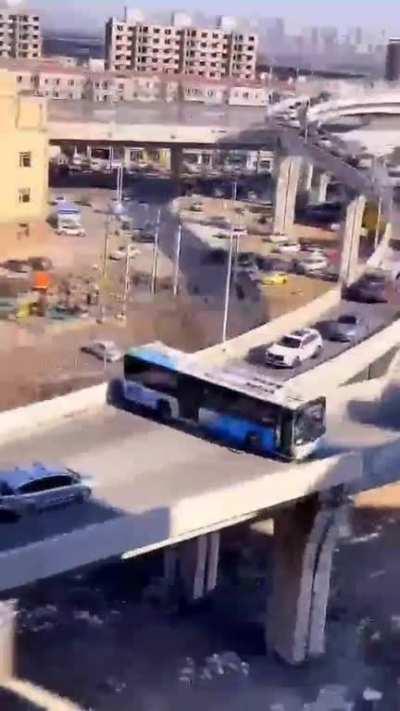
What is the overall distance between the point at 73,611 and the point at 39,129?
313 inches

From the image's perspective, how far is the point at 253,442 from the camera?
4.31 m

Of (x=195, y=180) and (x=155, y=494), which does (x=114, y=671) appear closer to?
(x=155, y=494)

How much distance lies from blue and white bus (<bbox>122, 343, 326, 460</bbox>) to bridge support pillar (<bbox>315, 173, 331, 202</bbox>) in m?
10.4

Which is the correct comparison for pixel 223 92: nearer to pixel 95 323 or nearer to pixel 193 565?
pixel 95 323

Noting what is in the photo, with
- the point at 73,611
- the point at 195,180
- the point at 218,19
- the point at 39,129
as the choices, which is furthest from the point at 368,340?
the point at 218,19

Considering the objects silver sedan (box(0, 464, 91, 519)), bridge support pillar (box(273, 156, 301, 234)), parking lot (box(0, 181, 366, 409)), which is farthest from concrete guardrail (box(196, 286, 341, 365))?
bridge support pillar (box(273, 156, 301, 234))

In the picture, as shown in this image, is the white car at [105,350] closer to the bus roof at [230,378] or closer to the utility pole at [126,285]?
the utility pole at [126,285]

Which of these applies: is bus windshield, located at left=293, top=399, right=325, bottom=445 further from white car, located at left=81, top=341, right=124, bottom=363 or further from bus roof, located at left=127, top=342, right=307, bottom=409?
white car, located at left=81, top=341, right=124, bottom=363

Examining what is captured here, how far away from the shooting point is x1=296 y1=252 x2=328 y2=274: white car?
10.4 m

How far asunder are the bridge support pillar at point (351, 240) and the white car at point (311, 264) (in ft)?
1.67

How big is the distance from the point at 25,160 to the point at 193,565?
25.3 feet

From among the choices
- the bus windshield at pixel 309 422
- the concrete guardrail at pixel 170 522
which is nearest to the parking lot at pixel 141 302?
the bus windshield at pixel 309 422

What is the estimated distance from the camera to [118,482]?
13.0 ft

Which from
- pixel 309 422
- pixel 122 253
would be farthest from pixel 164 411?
pixel 122 253
